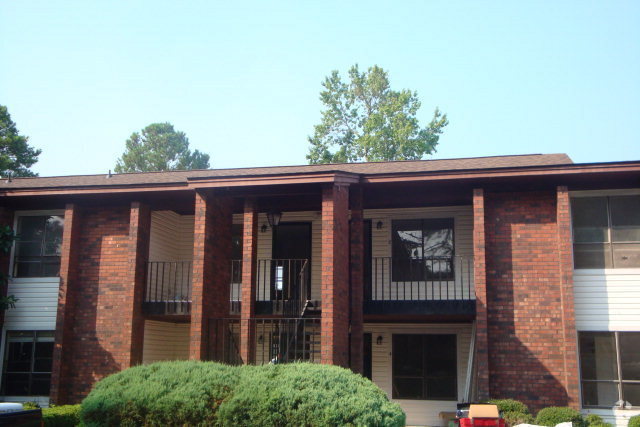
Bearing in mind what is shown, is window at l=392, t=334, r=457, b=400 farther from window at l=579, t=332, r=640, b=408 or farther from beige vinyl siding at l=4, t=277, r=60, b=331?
beige vinyl siding at l=4, t=277, r=60, b=331

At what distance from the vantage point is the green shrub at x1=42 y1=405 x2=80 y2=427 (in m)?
13.6

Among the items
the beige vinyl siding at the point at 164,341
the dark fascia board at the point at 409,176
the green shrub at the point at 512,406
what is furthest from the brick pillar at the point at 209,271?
the green shrub at the point at 512,406

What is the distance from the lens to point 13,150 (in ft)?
135

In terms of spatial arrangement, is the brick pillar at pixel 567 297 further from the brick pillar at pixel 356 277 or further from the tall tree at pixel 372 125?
the tall tree at pixel 372 125

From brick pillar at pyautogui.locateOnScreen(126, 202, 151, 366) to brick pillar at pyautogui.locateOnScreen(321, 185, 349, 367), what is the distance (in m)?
4.76

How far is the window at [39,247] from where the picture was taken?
17406mm

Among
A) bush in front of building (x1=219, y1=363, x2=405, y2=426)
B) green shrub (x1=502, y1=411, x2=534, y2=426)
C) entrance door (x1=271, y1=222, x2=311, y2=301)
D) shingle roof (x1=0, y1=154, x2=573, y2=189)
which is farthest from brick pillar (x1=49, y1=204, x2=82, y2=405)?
green shrub (x1=502, y1=411, x2=534, y2=426)

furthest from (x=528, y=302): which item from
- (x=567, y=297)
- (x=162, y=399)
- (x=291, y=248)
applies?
(x=162, y=399)

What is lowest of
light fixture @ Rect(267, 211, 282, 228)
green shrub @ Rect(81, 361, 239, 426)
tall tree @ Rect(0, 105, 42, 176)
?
green shrub @ Rect(81, 361, 239, 426)

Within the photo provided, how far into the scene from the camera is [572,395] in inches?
555

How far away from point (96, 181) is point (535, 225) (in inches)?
449

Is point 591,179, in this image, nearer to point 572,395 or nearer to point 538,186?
point 538,186

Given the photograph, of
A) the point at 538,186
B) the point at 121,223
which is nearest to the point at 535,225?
the point at 538,186

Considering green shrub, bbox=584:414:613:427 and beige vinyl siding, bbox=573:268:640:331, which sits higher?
beige vinyl siding, bbox=573:268:640:331
